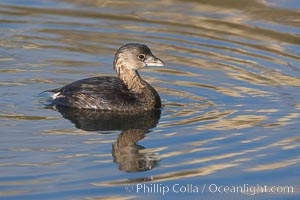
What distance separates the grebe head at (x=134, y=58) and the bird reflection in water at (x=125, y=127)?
29.8 inches

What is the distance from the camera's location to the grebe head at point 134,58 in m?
13.9

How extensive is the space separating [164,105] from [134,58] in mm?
741

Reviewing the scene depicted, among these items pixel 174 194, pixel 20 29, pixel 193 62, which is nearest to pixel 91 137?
pixel 174 194

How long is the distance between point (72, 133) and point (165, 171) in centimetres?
182

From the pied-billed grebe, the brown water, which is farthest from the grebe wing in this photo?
the brown water

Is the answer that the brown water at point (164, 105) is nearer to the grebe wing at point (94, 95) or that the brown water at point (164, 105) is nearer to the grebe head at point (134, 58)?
the grebe wing at point (94, 95)

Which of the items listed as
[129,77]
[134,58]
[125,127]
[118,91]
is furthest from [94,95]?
[125,127]

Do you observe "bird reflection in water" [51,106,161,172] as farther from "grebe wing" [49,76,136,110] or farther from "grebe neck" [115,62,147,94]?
"grebe neck" [115,62,147,94]

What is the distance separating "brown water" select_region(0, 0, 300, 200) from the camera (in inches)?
408

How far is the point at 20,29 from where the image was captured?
17.2 m

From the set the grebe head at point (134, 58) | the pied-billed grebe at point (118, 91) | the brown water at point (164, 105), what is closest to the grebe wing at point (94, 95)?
the pied-billed grebe at point (118, 91)

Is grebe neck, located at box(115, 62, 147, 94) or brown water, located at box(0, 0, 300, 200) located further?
grebe neck, located at box(115, 62, 147, 94)

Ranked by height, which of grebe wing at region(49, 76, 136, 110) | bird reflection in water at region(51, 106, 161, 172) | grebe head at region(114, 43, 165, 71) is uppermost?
grebe head at region(114, 43, 165, 71)

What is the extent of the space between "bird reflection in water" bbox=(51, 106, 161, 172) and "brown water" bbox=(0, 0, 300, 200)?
0.07ft
